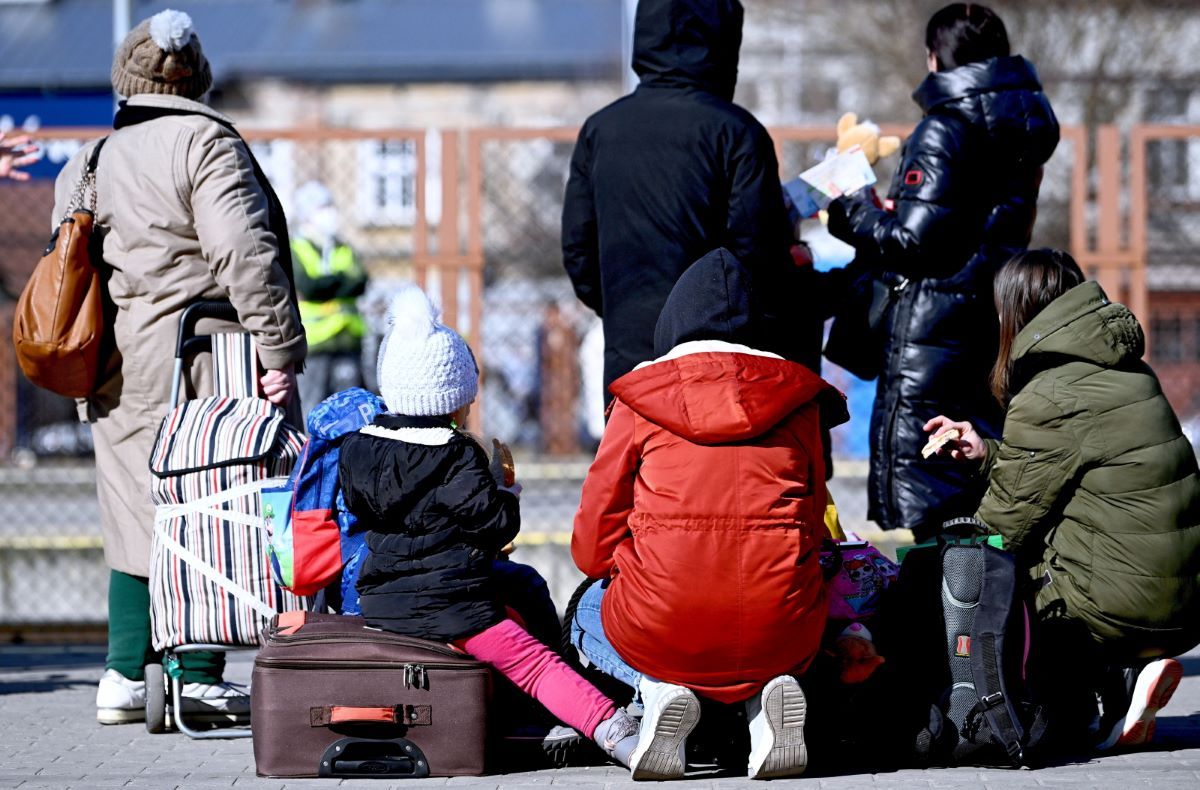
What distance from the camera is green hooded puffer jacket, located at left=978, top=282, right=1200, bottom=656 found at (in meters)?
4.48

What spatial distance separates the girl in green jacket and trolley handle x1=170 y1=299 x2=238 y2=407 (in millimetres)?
2387

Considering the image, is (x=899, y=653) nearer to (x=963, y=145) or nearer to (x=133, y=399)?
(x=963, y=145)

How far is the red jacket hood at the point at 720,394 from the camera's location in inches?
161

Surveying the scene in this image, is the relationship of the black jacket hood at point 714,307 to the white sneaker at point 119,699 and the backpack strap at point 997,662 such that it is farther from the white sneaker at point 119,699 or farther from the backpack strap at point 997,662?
the white sneaker at point 119,699

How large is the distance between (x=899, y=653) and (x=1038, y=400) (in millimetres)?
785

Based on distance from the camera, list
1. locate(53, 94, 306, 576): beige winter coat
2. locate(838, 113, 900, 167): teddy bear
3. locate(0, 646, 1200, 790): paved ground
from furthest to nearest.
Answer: locate(838, 113, 900, 167): teddy bear
locate(53, 94, 306, 576): beige winter coat
locate(0, 646, 1200, 790): paved ground

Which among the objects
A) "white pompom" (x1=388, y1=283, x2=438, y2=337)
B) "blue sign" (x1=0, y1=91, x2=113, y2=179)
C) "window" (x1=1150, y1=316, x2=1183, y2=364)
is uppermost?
"blue sign" (x1=0, y1=91, x2=113, y2=179)

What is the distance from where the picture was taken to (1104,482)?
4.50m

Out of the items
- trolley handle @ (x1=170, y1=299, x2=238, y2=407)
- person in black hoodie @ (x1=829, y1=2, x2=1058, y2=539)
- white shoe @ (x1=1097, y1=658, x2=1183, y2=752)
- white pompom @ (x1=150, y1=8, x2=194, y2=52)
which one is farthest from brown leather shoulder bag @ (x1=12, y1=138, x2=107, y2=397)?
white shoe @ (x1=1097, y1=658, x2=1183, y2=752)

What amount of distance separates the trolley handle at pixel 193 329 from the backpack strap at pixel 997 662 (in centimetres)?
244

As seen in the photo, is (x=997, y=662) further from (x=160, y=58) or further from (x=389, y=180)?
(x=389, y=180)

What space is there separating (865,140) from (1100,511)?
1.73 meters

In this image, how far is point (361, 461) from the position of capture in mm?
4426

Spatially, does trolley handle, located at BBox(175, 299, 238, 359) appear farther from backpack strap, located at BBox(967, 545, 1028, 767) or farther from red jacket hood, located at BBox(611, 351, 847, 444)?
backpack strap, located at BBox(967, 545, 1028, 767)
